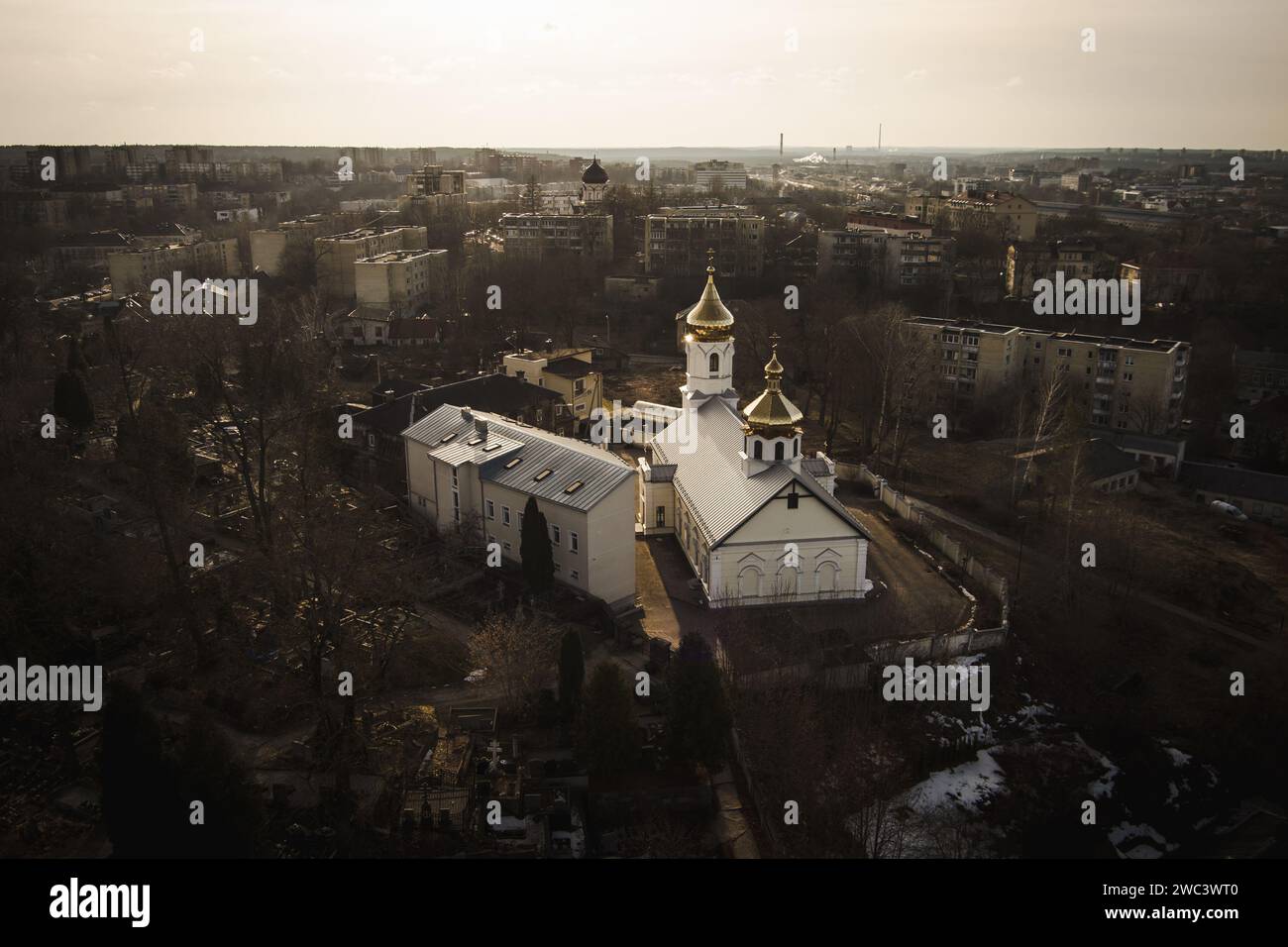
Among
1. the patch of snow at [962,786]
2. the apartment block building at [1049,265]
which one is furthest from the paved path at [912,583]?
the apartment block building at [1049,265]

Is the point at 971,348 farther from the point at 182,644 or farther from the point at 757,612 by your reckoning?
the point at 182,644

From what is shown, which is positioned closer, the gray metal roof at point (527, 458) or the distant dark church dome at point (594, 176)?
the gray metal roof at point (527, 458)

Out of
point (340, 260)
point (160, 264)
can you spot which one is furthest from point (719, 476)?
point (160, 264)

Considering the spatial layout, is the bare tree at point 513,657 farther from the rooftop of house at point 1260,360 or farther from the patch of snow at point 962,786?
the rooftop of house at point 1260,360

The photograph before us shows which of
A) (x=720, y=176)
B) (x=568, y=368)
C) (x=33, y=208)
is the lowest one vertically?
(x=568, y=368)

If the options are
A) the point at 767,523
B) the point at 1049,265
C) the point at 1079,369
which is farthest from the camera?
the point at 1049,265

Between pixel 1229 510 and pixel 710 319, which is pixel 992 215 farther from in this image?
pixel 710 319

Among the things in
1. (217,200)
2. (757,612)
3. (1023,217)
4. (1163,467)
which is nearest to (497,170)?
(217,200)
